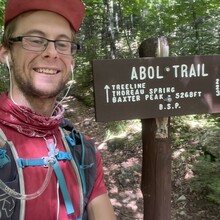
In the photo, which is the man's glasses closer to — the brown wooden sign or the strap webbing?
the strap webbing

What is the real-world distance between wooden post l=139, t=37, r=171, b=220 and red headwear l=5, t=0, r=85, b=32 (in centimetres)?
128

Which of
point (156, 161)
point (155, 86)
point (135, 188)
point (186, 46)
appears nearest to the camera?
point (155, 86)

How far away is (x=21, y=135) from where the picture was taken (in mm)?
1320

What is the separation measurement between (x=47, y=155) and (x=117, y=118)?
1215 mm

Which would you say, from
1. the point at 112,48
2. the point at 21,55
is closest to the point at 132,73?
the point at 21,55

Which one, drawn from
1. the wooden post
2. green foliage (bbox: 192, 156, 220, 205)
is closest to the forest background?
green foliage (bbox: 192, 156, 220, 205)

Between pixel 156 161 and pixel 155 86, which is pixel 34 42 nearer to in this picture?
pixel 155 86

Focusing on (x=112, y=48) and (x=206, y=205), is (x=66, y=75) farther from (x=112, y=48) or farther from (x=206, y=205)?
(x=112, y=48)

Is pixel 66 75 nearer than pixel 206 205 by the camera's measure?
Yes

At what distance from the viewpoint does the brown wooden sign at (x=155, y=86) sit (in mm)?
2465

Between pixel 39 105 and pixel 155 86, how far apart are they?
1380 millimetres

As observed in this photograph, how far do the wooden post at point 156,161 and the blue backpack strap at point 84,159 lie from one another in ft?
4.16

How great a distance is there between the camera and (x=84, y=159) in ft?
4.81

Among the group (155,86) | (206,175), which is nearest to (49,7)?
(155,86)
